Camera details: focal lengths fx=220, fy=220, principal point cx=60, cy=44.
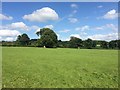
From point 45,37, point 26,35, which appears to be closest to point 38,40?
point 45,37

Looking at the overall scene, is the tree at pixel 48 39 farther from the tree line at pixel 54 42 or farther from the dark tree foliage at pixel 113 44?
the dark tree foliage at pixel 113 44

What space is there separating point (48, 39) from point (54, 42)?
16.8 ft

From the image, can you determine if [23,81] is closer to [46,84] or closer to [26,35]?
[46,84]

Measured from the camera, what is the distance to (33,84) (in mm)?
12930

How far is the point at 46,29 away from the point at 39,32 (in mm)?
5626

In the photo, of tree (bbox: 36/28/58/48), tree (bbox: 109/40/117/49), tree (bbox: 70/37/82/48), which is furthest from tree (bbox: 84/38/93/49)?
tree (bbox: 36/28/58/48)

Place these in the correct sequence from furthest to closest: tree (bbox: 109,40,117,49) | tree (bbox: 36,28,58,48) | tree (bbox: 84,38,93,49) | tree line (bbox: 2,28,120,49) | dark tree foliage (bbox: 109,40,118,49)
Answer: tree (bbox: 84,38,93,49), tree (bbox: 109,40,117,49), dark tree foliage (bbox: 109,40,118,49), tree line (bbox: 2,28,120,49), tree (bbox: 36,28,58,48)

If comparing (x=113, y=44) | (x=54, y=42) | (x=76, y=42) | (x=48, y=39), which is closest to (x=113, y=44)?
(x=113, y=44)

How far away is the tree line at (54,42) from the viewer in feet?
400

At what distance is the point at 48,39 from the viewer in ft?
395

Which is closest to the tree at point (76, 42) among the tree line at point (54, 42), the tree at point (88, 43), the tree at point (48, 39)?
the tree line at point (54, 42)

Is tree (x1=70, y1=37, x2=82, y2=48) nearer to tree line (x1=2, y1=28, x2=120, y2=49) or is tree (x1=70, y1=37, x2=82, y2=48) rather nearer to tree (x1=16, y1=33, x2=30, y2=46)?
tree line (x1=2, y1=28, x2=120, y2=49)

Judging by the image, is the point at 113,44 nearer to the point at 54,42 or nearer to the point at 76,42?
the point at 76,42

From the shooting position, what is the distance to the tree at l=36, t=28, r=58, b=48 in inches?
4776
